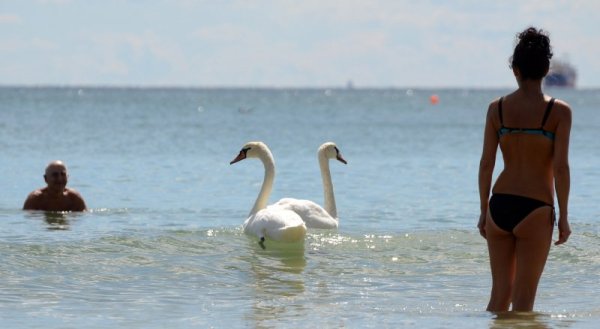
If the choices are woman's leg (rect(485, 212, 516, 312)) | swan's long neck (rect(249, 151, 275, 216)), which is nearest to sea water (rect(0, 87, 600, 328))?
woman's leg (rect(485, 212, 516, 312))

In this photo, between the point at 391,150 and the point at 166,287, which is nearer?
the point at 166,287

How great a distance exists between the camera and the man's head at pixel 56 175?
45.6ft

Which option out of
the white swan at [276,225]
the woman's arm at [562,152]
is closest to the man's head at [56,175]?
the white swan at [276,225]

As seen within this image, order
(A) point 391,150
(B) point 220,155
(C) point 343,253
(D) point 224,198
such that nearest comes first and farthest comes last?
1. (C) point 343,253
2. (D) point 224,198
3. (B) point 220,155
4. (A) point 391,150

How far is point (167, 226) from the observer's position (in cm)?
1355

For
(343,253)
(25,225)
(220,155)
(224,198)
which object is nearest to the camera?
(343,253)

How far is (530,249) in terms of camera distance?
6.46 metres

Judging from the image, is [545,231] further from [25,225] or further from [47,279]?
[25,225]

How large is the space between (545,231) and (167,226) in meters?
7.64

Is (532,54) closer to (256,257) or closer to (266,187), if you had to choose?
(256,257)

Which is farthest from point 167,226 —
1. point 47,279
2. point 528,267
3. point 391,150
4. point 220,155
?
point 391,150

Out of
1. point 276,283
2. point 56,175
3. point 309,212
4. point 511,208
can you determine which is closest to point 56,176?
point 56,175

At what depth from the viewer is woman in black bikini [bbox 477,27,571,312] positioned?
6.38 m

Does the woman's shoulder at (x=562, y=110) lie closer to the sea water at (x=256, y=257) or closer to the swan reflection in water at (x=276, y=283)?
the sea water at (x=256, y=257)
